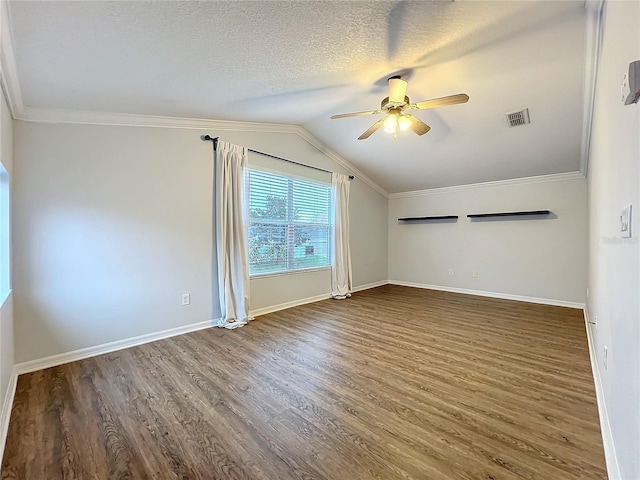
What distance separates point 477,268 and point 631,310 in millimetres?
4802

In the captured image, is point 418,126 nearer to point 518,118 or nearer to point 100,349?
point 518,118

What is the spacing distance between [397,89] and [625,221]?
2044 millimetres

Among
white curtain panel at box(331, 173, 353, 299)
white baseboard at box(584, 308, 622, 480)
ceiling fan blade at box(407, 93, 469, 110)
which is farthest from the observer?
white curtain panel at box(331, 173, 353, 299)

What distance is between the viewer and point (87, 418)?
187 centimetres

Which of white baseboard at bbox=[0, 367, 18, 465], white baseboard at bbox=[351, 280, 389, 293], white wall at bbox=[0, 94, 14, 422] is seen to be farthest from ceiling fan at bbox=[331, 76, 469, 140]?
white baseboard at bbox=[351, 280, 389, 293]

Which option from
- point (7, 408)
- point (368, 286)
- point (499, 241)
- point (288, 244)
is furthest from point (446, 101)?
point (368, 286)

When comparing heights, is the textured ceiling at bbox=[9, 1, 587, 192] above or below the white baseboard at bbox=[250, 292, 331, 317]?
above

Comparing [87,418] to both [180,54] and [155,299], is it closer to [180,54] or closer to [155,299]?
[155,299]

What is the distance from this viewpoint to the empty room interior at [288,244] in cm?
153

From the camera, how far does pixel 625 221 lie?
1191mm

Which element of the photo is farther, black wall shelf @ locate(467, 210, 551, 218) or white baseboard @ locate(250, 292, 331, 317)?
black wall shelf @ locate(467, 210, 551, 218)

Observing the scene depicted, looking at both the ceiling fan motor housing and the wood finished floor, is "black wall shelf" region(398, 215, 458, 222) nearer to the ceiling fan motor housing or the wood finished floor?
the wood finished floor

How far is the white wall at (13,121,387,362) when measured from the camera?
254 cm

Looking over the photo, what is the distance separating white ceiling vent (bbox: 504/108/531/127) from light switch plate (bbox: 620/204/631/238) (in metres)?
2.69
